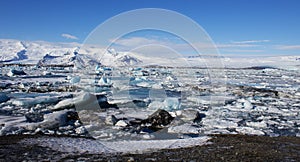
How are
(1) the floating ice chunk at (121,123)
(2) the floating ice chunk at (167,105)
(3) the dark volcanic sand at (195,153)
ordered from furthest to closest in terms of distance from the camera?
(2) the floating ice chunk at (167,105), (1) the floating ice chunk at (121,123), (3) the dark volcanic sand at (195,153)

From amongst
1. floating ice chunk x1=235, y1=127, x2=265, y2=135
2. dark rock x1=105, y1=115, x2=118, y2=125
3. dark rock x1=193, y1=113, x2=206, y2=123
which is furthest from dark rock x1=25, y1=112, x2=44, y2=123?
floating ice chunk x1=235, y1=127, x2=265, y2=135

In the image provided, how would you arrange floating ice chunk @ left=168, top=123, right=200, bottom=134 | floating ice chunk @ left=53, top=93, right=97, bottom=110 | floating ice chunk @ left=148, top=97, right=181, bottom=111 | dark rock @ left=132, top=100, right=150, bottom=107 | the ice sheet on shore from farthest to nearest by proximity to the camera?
dark rock @ left=132, top=100, right=150, bottom=107, floating ice chunk @ left=148, top=97, right=181, bottom=111, floating ice chunk @ left=53, top=93, right=97, bottom=110, floating ice chunk @ left=168, top=123, right=200, bottom=134, the ice sheet on shore

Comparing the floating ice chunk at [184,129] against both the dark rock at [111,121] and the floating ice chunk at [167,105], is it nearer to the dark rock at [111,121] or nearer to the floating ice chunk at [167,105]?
the dark rock at [111,121]

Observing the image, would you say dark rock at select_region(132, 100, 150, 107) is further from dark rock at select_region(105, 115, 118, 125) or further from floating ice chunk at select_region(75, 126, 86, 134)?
floating ice chunk at select_region(75, 126, 86, 134)

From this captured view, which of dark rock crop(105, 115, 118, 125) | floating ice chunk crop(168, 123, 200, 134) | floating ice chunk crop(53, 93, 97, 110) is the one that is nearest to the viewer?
floating ice chunk crop(168, 123, 200, 134)

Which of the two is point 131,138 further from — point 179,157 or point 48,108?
point 48,108

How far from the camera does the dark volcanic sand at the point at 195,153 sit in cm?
473

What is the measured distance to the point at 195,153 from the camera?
5117mm

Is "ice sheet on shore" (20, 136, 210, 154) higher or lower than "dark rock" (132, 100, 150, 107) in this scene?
lower

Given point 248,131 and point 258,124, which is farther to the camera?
point 258,124

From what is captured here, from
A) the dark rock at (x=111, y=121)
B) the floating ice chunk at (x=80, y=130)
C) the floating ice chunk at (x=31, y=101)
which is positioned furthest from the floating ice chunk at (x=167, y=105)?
the floating ice chunk at (x=31, y=101)

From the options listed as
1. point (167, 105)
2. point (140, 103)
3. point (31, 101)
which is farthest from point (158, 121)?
point (31, 101)

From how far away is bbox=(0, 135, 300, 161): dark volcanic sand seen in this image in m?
4.73

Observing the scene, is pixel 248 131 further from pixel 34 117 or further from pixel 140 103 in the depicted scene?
pixel 34 117
